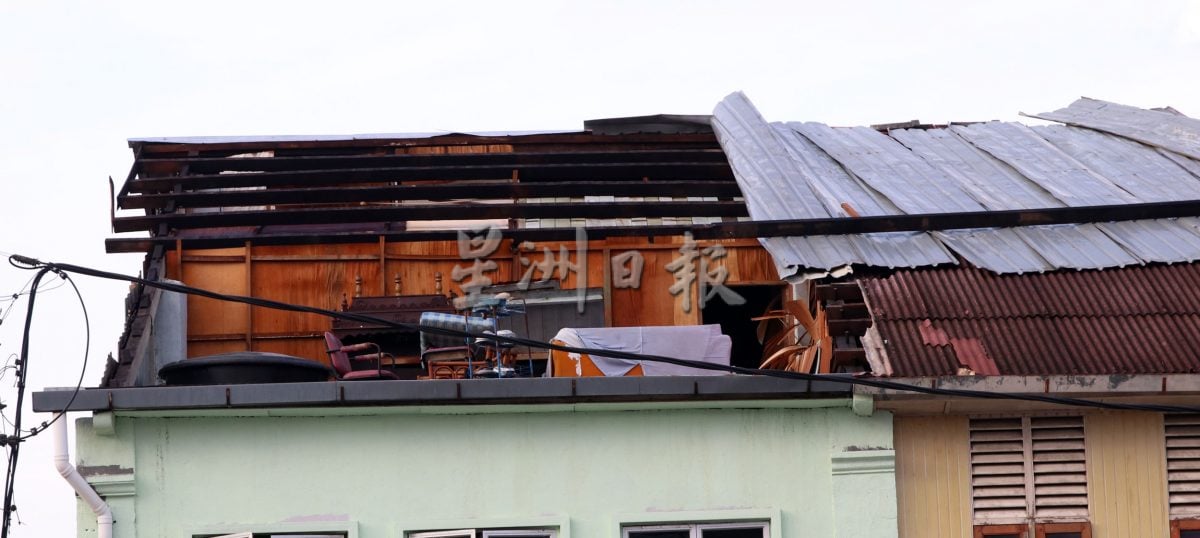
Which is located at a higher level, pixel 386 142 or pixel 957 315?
pixel 386 142

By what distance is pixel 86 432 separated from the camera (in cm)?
1237

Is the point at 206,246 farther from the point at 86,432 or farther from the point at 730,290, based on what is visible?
the point at 730,290

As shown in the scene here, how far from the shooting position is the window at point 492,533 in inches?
490

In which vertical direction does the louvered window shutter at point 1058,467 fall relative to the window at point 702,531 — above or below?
above

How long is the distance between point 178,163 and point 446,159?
11.1 feet

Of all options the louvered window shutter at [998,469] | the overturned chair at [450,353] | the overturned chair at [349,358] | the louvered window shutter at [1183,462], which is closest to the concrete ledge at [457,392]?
the louvered window shutter at [998,469]

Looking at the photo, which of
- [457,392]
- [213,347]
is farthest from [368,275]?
[457,392]

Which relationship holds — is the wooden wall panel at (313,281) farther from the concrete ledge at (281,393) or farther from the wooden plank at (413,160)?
the concrete ledge at (281,393)

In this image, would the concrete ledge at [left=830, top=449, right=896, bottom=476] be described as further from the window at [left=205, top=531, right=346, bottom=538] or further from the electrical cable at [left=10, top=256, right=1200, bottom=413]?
the window at [left=205, top=531, right=346, bottom=538]

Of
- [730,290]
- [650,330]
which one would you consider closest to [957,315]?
[650,330]

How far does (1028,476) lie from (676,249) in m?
5.72

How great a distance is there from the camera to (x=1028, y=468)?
12.9 metres

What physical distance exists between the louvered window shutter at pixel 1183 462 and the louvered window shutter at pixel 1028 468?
0.76m

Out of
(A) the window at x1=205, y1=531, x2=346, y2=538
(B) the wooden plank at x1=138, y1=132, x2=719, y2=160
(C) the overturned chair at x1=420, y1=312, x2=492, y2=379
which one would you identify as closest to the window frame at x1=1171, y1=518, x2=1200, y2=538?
(C) the overturned chair at x1=420, y1=312, x2=492, y2=379
